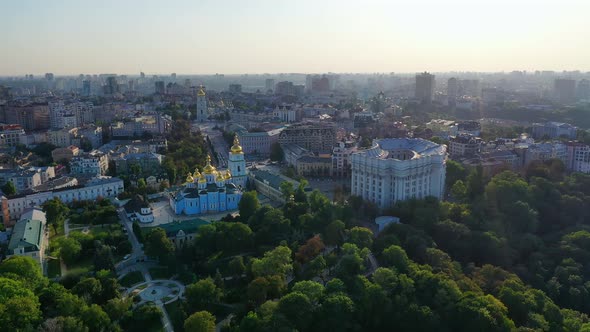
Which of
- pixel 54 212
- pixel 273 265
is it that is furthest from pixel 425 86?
pixel 273 265

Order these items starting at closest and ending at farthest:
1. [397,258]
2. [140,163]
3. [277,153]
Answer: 1. [397,258]
2. [140,163]
3. [277,153]

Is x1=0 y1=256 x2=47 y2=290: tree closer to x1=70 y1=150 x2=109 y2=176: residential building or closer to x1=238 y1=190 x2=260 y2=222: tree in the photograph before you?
x1=238 y1=190 x2=260 y2=222: tree

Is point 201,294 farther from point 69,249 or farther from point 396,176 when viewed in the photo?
point 396,176

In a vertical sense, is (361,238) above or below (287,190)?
below

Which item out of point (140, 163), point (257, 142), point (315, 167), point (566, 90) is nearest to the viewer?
point (140, 163)

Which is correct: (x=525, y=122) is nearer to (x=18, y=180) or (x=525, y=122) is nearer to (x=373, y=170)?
(x=373, y=170)

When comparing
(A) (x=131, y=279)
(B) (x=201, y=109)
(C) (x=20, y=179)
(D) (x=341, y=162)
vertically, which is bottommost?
(A) (x=131, y=279)

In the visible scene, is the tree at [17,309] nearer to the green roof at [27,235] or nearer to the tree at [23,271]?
the tree at [23,271]
